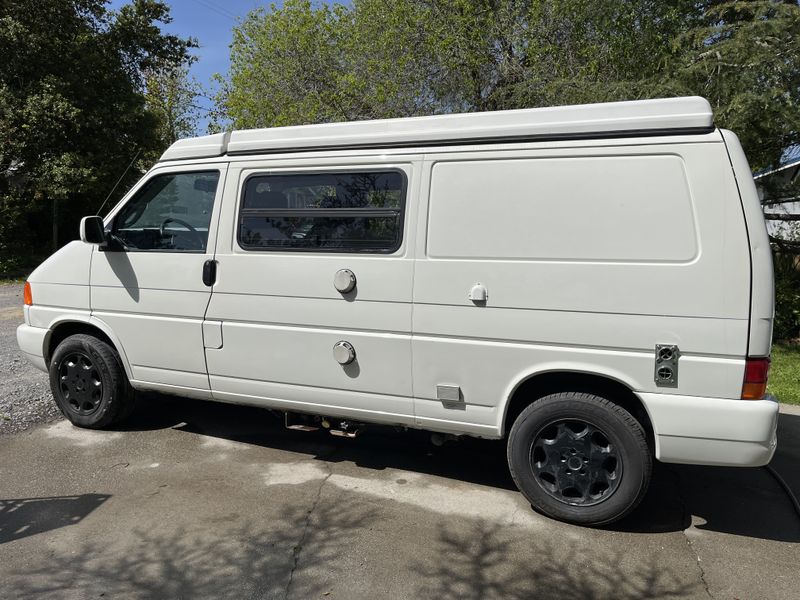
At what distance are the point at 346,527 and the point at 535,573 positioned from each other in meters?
1.11

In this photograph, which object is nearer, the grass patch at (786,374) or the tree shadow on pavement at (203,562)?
the tree shadow on pavement at (203,562)

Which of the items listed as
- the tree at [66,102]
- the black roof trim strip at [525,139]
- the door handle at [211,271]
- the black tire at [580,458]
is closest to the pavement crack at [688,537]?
the black tire at [580,458]

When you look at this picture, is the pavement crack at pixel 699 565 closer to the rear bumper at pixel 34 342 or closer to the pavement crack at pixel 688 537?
the pavement crack at pixel 688 537

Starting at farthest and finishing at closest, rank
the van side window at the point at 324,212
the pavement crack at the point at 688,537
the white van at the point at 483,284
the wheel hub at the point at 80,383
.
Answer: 1. the wheel hub at the point at 80,383
2. the van side window at the point at 324,212
3. the white van at the point at 483,284
4. the pavement crack at the point at 688,537

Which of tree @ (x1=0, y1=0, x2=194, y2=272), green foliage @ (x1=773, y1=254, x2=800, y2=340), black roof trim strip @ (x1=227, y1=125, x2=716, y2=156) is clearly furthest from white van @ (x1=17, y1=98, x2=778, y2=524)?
tree @ (x1=0, y1=0, x2=194, y2=272)

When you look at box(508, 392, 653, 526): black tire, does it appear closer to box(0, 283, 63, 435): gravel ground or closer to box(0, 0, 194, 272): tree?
box(0, 283, 63, 435): gravel ground

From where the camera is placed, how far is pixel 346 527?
3.73 m

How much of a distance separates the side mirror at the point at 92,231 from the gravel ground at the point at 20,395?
6.12ft

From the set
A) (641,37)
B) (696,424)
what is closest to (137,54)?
(641,37)

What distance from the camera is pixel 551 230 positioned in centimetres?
361

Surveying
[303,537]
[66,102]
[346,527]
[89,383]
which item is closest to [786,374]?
[346,527]

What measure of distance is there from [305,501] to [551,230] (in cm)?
Result: 229

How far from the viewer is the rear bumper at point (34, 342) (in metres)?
5.29

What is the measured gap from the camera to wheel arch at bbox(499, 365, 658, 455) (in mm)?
3582
